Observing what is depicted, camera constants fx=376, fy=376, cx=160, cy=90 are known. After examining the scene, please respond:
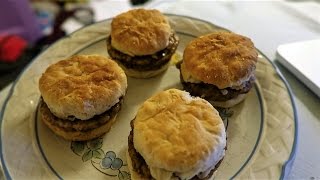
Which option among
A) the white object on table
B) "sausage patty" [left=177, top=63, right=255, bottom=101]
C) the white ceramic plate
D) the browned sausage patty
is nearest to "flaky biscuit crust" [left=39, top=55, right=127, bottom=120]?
the browned sausage patty

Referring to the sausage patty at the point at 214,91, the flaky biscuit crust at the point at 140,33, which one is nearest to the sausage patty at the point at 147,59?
the flaky biscuit crust at the point at 140,33

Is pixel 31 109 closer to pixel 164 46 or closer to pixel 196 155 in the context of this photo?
pixel 164 46

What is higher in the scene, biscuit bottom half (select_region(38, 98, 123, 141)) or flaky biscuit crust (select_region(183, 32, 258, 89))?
flaky biscuit crust (select_region(183, 32, 258, 89))

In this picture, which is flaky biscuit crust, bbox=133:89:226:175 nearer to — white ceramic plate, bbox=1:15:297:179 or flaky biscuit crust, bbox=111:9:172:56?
white ceramic plate, bbox=1:15:297:179

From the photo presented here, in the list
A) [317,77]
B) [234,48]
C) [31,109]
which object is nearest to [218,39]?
[234,48]

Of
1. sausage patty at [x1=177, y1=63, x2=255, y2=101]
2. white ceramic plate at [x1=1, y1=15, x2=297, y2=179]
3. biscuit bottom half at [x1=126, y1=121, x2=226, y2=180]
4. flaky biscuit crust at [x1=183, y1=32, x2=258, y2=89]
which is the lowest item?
white ceramic plate at [x1=1, y1=15, x2=297, y2=179]

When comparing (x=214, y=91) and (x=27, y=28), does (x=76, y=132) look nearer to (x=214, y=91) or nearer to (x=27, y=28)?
(x=214, y=91)
